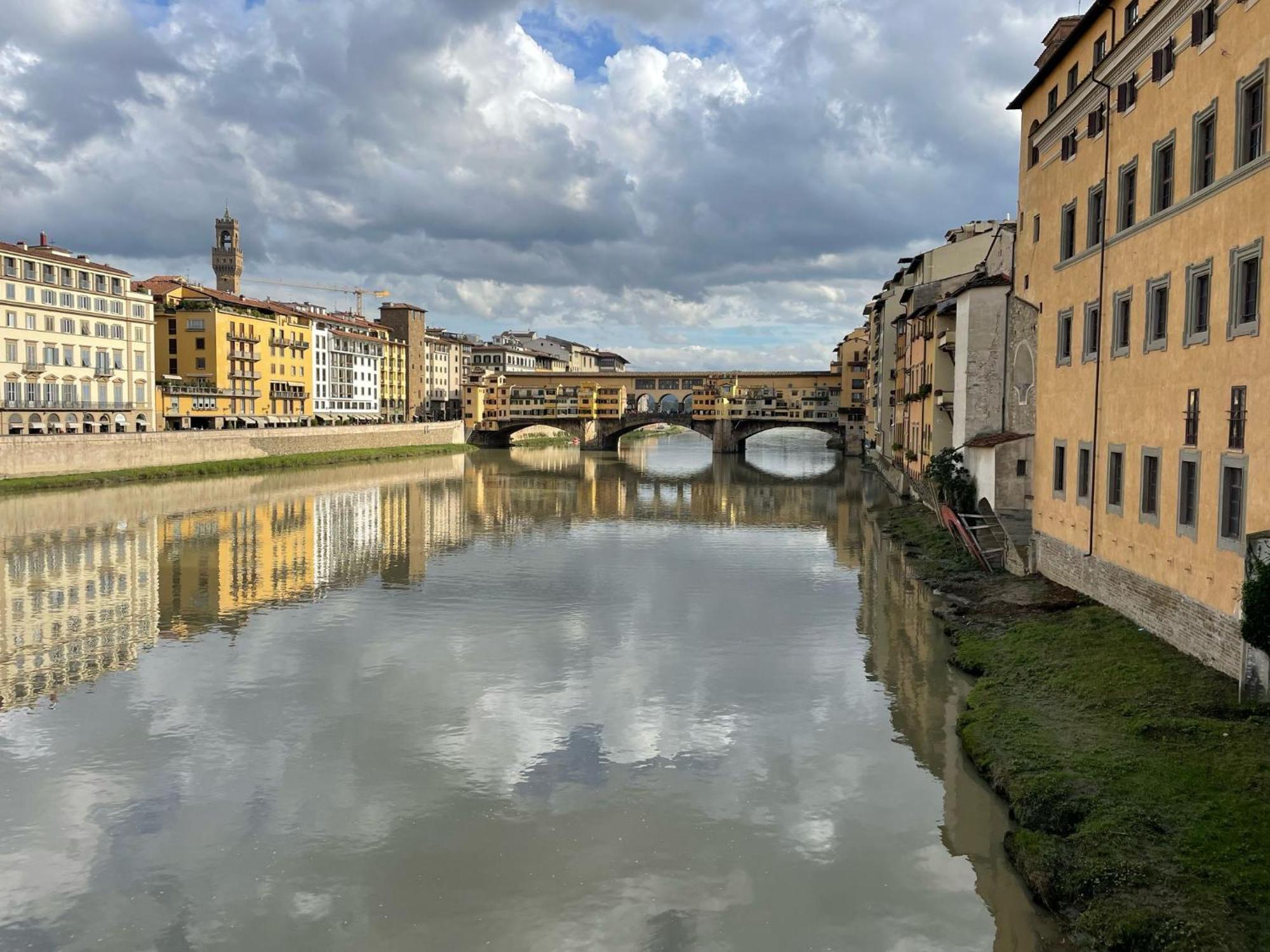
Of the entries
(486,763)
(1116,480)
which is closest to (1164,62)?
(1116,480)

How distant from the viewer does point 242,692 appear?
19.9m

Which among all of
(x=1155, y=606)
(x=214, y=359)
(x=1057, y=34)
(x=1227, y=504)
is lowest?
(x=1155, y=606)

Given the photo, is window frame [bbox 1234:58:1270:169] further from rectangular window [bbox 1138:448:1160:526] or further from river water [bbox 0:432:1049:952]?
river water [bbox 0:432:1049:952]

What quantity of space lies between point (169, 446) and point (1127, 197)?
62475mm

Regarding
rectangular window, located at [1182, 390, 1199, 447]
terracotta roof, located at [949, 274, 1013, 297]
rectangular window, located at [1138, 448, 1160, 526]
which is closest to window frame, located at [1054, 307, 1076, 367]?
rectangular window, located at [1138, 448, 1160, 526]

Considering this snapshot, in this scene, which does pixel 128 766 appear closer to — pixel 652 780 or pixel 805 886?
pixel 652 780

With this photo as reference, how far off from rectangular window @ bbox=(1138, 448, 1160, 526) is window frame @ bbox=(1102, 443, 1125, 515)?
1087 millimetres

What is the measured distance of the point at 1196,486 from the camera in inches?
678

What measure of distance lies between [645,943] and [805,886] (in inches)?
91.6

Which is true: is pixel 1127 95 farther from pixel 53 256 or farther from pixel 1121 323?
pixel 53 256

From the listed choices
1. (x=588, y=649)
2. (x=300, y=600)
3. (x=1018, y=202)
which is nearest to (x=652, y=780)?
Result: (x=588, y=649)

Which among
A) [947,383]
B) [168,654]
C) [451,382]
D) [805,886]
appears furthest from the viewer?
[451,382]

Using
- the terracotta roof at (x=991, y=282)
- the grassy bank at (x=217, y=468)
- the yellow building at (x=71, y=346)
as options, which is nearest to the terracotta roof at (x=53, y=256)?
the yellow building at (x=71, y=346)

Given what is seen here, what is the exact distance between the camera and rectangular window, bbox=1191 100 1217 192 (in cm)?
1709
